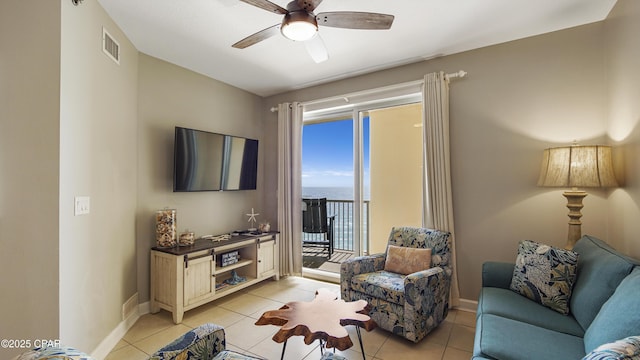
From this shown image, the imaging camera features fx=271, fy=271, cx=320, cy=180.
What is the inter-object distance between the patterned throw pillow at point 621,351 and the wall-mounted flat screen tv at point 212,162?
10.6ft

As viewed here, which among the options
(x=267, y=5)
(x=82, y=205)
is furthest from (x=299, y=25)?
(x=82, y=205)

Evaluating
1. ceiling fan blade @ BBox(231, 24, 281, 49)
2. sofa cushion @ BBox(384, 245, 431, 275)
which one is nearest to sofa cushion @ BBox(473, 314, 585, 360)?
sofa cushion @ BBox(384, 245, 431, 275)

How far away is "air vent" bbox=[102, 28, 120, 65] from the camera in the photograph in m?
2.16

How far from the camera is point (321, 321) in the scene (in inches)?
64.7

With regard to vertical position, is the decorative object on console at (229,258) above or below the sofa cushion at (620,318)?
below

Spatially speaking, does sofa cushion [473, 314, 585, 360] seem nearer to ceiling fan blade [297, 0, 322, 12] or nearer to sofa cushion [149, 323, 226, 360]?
sofa cushion [149, 323, 226, 360]

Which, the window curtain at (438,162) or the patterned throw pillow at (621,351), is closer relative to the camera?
the patterned throw pillow at (621,351)

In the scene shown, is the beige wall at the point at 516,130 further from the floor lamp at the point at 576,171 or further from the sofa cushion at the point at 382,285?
the sofa cushion at the point at 382,285

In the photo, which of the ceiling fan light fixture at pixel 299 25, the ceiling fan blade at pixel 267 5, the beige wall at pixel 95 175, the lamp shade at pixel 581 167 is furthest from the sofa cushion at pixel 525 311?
the beige wall at pixel 95 175

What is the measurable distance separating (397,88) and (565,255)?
221 cm

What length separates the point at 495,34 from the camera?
252 centimetres

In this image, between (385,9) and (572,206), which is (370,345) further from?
(385,9)

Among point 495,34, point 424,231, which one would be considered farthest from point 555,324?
point 495,34

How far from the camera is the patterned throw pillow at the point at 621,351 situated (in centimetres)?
79
